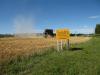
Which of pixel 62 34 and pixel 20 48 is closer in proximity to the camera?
pixel 62 34

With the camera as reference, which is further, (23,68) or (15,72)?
(23,68)

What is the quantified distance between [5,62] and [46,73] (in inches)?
133

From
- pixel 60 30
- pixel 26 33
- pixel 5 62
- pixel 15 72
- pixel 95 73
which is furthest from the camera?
pixel 26 33

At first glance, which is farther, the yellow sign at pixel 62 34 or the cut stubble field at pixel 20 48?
the yellow sign at pixel 62 34

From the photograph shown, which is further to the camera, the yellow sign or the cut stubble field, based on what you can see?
the yellow sign

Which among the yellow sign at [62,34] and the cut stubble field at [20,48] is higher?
the yellow sign at [62,34]

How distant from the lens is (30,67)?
38.5 feet

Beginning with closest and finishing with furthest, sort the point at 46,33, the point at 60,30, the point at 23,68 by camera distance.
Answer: the point at 23,68 → the point at 60,30 → the point at 46,33

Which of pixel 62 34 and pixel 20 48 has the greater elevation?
pixel 62 34

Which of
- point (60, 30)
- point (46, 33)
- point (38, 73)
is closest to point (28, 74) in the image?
point (38, 73)

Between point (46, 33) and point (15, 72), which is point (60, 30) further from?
point (46, 33)

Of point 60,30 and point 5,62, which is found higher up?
point 60,30

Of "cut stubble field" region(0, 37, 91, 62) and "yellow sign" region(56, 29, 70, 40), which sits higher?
"yellow sign" region(56, 29, 70, 40)

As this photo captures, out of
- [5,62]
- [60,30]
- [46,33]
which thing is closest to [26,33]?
[46,33]
